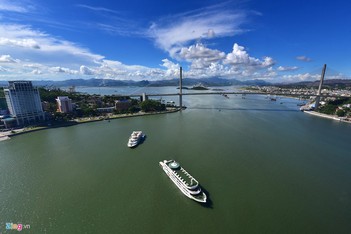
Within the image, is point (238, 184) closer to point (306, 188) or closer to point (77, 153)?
point (306, 188)

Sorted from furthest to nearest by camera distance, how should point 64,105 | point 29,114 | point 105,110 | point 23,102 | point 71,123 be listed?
point 105,110 → point 64,105 → point 71,123 → point 29,114 → point 23,102

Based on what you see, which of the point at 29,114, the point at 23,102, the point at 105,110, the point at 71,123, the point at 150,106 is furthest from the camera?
the point at 150,106

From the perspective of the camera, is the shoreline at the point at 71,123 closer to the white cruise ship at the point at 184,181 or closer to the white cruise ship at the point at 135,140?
the white cruise ship at the point at 135,140

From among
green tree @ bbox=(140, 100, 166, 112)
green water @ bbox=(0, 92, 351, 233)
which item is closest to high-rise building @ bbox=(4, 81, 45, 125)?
green water @ bbox=(0, 92, 351, 233)

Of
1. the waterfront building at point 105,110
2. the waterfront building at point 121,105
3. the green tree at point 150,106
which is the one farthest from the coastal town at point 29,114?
the green tree at point 150,106

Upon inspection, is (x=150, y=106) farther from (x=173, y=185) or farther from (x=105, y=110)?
(x=173, y=185)

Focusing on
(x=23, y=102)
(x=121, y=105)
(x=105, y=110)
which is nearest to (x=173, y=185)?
(x=23, y=102)
